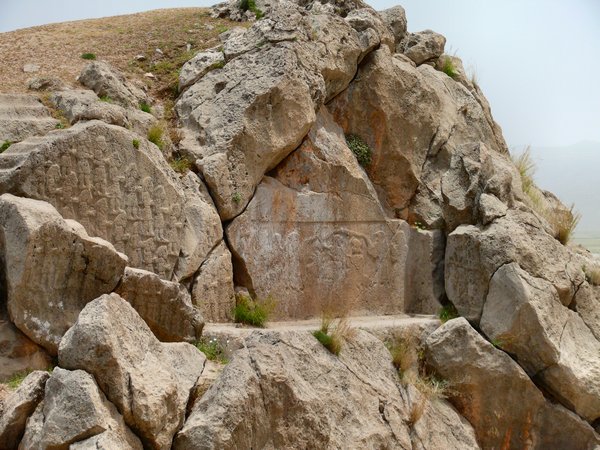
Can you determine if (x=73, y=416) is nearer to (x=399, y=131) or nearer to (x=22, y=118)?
(x=22, y=118)

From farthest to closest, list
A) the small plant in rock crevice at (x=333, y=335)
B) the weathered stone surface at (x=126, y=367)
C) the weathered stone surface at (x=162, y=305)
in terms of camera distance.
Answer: the small plant in rock crevice at (x=333, y=335), the weathered stone surface at (x=162, y=305), the weathered stone surface at (x=126, y=367)

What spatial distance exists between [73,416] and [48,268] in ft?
7.40

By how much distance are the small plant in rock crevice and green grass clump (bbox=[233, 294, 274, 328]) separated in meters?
1.34

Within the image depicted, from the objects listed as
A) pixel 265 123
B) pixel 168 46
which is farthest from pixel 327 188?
pixel 168 46

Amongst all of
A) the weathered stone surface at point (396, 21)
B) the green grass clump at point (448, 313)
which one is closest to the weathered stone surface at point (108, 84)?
the weathered stone surface at point (396, 21)

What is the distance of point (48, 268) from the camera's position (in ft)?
27.6

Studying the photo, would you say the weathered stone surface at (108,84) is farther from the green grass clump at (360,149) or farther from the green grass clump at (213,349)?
the green grass clump at (213,349)

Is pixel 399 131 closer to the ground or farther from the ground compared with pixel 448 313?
farther from the ground

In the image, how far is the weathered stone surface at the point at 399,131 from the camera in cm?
1330

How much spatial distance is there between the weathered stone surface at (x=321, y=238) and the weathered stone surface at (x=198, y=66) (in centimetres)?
201

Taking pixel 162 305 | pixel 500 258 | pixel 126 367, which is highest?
pixel 126 367

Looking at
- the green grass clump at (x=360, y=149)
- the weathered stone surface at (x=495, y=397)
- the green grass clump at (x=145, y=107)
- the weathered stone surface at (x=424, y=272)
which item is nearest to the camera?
the weathered stone surface at (x=495, y=397)

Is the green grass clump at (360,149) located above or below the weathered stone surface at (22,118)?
below

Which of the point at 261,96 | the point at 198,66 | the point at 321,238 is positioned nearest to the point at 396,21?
the point at 198,66
